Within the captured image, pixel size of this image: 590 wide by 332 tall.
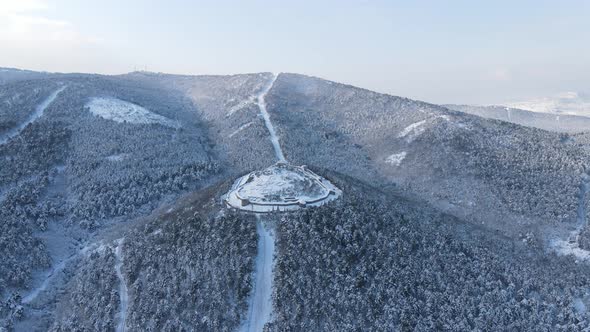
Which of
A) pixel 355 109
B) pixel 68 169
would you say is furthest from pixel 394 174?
pixel 68 169

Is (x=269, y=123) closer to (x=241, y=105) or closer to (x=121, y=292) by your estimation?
(x=241, y=105)

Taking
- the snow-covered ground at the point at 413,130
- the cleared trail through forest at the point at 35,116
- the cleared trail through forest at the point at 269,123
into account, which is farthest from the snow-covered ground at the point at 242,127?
the cleared trail through forest at the point at 35,116

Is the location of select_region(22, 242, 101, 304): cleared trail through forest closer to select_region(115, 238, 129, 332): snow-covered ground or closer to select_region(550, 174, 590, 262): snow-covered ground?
select_region(115, 238, 129, 332): snow-covered ground

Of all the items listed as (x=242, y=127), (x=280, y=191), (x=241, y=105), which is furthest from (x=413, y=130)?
(x=241, y=105)

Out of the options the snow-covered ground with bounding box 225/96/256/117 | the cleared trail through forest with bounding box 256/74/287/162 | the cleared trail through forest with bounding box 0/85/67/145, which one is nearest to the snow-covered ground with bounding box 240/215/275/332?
the cleared trail through forest with bounding box 256/74/287/162

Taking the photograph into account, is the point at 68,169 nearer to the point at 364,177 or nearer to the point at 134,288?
the point at 134,288

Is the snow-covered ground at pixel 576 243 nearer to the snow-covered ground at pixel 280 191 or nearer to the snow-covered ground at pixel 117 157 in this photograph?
the snow-covered ground at pixel 280 191
